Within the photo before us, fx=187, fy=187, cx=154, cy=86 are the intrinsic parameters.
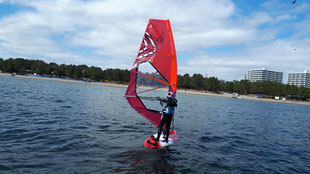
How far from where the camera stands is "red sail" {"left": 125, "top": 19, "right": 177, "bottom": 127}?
35.3 feet

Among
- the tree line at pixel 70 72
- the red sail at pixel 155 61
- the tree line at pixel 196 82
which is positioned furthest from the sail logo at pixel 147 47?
the tree line at pixel 70 72

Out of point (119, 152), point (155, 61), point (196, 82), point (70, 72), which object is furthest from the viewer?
point (70, 72)

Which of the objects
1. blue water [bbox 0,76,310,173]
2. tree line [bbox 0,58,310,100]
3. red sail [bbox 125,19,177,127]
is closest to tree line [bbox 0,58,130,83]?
tree line [bbox 0,58,310,100]

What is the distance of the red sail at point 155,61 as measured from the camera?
10750 millimetres

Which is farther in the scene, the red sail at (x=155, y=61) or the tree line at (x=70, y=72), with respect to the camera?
the tree line at (x=70, y=72)

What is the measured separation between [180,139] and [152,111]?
2.64 metres

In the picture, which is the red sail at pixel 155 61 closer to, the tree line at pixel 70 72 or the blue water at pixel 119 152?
the blue water at pixel 119 152

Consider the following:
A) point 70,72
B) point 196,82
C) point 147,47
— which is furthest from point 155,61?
point 70,72

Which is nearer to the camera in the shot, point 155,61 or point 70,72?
point 155,61

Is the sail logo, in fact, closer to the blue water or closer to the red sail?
the red sail

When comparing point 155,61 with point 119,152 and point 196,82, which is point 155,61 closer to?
point 119,152

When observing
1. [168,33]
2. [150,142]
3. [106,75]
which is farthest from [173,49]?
[106,75]

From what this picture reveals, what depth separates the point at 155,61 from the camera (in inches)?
430

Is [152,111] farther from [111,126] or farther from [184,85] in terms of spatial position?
[184,85]
